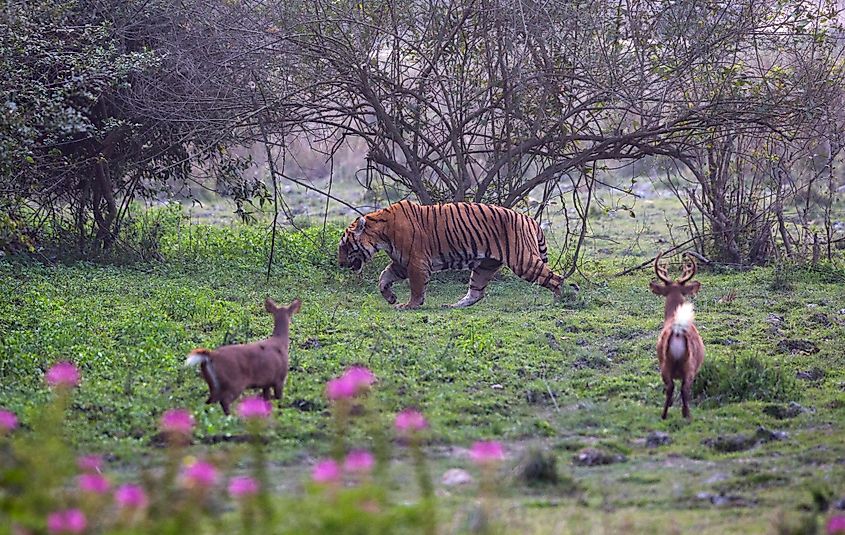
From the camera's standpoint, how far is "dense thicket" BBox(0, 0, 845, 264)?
12.8m

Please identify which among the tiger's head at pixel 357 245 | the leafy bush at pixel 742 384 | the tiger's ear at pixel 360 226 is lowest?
the leafy bush at pixel 742 384

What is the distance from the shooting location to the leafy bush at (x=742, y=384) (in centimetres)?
791

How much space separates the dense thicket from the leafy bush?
4.97 meters

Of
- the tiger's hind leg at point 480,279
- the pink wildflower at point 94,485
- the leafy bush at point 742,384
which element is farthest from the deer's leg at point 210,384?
the tiger's hind leg at point 480,279

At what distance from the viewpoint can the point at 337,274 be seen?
14117mm

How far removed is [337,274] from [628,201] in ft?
34.8

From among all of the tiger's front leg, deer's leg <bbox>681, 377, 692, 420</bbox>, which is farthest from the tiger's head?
deer's leg <bbox>681, 377, 692, 420</bbox>

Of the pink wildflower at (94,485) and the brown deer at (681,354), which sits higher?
the brown deer at (681,354)

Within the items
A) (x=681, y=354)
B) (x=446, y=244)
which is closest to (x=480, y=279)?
(x=446, y=244)

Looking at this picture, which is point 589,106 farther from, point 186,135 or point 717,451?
point 717,451

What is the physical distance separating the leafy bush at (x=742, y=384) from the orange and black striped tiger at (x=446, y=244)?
15.6 feet

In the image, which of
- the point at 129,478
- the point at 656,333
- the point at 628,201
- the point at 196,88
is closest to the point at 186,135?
the point at 196,88

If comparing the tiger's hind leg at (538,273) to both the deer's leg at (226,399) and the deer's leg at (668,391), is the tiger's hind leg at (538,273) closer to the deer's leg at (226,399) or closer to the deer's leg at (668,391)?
the deer's leg at (668,391)

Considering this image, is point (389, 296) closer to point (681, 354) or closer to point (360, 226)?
point (360, 226)
